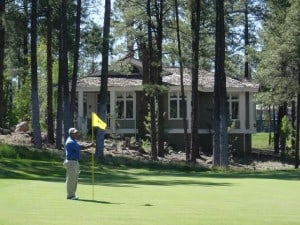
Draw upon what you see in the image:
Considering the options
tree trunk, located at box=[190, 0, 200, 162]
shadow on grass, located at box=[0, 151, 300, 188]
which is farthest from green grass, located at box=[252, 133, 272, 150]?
shadow on grass, located at box=[0, 151, 300, 188]

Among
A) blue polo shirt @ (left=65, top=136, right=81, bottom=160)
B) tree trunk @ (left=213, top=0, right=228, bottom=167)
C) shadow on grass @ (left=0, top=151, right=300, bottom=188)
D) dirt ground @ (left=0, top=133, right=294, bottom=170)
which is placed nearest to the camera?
blue polo shirt @ (left=65, top=136, right=81, bottom=160)

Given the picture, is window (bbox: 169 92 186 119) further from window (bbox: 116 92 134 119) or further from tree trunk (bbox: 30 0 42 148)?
tree trunk (bbox: 30 0 42 148)

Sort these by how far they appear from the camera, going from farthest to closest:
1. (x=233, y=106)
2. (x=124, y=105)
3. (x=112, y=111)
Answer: (x=233, y=106) < (x=124, y=105) < (x=112, y=111)

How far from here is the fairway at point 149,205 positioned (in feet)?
38.9

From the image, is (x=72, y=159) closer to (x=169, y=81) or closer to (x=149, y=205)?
(x=149, y=205)

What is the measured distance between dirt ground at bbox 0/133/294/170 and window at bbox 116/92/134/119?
18.3 feet

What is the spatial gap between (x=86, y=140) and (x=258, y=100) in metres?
14.9

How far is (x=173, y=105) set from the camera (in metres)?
52.5

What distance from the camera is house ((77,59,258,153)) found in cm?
5144

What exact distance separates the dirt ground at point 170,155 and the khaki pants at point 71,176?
69.9 ft

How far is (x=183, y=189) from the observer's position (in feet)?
63.8

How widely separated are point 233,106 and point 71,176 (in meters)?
38.7

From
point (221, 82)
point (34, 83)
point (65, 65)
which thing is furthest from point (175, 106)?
point (34, 83)

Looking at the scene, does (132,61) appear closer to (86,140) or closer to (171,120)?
(171,120)
